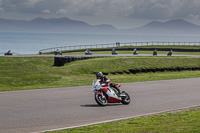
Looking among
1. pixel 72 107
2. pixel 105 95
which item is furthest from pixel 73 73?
pixel 72 107

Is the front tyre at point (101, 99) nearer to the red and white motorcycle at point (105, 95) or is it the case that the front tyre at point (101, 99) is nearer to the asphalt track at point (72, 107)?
the red and white motorcycle at point (105, 95)

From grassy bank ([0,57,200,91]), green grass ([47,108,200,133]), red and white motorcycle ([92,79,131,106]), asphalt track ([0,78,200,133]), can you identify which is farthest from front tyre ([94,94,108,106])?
grassy bank ([0,57,200,91])

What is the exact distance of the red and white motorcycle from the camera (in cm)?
1383

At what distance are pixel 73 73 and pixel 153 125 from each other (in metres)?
20.5

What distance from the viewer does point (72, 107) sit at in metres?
13.5

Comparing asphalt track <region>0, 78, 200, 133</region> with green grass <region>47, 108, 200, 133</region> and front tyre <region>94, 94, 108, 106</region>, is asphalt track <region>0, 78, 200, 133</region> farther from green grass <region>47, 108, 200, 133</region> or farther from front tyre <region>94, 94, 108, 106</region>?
green grass <region>47, 108, 200, 133</region>

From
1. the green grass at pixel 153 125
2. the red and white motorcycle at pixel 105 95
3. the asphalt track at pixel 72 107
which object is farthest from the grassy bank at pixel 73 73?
the green grass at pixel 153 125

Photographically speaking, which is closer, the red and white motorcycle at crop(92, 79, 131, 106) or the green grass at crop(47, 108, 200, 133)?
the green grass at crop(47, 108, 200, 133)

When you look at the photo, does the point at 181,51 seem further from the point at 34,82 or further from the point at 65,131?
the point at 65,131

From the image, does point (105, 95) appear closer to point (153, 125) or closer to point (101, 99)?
point (101, 99)

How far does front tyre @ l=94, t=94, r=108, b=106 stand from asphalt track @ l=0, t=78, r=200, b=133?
0.25 meters

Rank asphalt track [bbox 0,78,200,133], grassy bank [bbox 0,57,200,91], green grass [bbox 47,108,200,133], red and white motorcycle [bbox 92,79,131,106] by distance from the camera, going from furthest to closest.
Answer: grassy bank [bbox 0,57,200,91]
red and white motorcycle [bbox 92,79,131,106]
asphalt track [bbox 0,78,200,133]
green grass [bbox 47,108,200,133]

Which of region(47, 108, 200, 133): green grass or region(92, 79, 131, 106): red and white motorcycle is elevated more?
region(92, 79, 131, 106): red and white motorcycle

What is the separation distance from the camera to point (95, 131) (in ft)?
29.9
